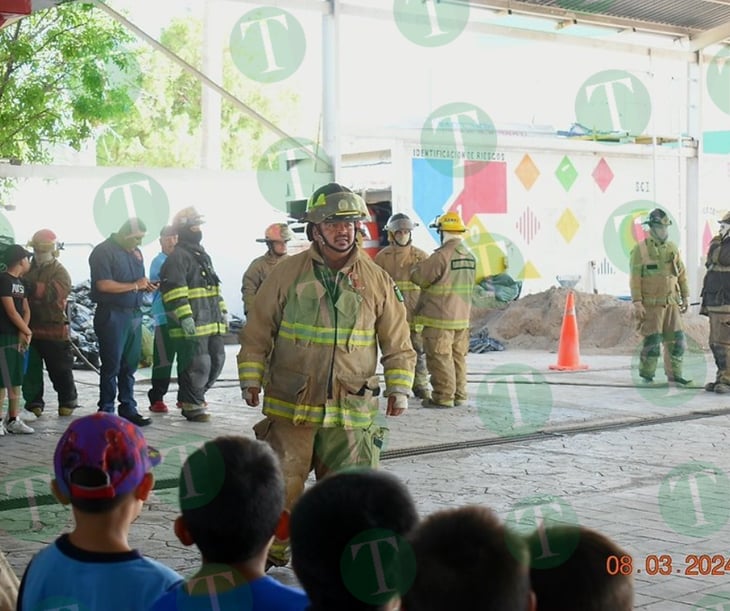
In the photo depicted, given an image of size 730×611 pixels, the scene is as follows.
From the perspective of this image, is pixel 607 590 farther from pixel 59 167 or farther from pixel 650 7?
pixel 650 7

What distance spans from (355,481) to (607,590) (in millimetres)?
721

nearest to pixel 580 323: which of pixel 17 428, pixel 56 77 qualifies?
pixel 56 77

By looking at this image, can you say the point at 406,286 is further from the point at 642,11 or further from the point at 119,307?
the point at 642,11

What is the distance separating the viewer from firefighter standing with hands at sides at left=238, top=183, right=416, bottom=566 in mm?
5734

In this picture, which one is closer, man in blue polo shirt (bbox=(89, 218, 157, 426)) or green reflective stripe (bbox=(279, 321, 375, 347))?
green reflective stripe (bbox=(279, 321, 375, 347))

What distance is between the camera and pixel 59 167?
43.3 ft

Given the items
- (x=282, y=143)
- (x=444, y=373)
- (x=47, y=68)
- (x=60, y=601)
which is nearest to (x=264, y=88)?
(x=47, y=68)

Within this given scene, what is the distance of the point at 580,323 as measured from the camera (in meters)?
21.7

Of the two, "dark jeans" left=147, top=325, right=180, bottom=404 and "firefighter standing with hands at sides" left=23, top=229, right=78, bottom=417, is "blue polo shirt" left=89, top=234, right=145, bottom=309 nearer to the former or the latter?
"firefighter standing with hands at sides" left=23, top=229, right=78, bottom=417

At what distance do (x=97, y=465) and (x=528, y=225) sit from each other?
20.4m

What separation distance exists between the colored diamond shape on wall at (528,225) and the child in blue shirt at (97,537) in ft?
66.0

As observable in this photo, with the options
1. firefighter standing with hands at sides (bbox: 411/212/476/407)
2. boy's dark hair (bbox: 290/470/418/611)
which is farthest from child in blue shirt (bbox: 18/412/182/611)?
firefighter standing with hands at sides (bbox: 411/212/476/407)

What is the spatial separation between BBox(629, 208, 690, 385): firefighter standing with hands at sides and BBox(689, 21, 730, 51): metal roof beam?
6701 millimetres
